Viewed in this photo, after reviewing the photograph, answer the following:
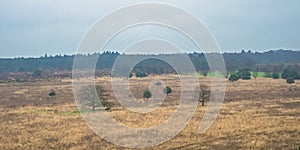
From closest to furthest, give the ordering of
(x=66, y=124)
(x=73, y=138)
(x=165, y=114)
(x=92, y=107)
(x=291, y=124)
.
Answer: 1. (x=73, y=138)
2. (x=291, y=124)
3. (x=66, y=124)
4. (x=165, y=114)
5. (x=92, y=107)

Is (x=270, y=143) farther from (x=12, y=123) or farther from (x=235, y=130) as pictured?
(x=12, y=123)

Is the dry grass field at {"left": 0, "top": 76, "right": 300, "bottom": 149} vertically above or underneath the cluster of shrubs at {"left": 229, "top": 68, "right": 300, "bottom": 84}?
underneath

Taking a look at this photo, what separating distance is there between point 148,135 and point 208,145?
18.6ft

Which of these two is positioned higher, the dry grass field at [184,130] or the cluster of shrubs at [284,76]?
the cluster of shrubs at [284,76]

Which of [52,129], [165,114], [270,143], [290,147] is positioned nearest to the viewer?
[290,147]

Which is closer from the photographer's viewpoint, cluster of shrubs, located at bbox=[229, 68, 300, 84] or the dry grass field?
the dry grass field

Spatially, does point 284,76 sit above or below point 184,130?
above

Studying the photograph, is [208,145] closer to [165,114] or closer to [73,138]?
[73,138]

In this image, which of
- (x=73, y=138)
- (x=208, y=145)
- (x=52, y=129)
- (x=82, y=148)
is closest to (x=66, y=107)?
(x=52, y=129)

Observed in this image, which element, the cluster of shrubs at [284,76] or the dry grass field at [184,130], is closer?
the dry grass field at [184,130]

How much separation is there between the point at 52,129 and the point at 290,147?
59.9ft

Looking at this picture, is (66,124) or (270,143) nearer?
(270,143)

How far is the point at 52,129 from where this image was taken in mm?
32875

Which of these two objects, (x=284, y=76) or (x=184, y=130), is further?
(x=284, y=76)
